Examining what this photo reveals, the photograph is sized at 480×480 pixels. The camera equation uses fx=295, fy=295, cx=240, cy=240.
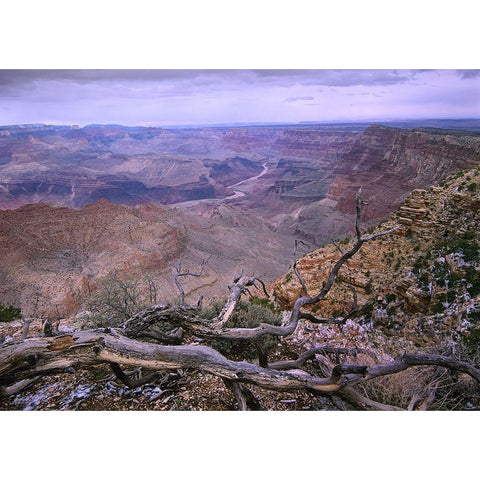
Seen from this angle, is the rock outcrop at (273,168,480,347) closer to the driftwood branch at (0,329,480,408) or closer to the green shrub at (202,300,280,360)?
the driftwood branch at (0,329,480,408)

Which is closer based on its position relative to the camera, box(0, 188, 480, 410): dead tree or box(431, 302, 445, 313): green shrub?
box(0, 188, 480, 410): dead tree

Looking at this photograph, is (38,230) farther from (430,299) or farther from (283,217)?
(283,217)

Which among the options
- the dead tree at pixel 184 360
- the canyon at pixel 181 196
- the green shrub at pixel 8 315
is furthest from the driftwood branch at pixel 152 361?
the green shrub at pixel 8 315

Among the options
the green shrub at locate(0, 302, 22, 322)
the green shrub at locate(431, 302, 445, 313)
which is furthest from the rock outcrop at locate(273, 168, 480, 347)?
the green shrub at locate(0, 302, 22, 322)

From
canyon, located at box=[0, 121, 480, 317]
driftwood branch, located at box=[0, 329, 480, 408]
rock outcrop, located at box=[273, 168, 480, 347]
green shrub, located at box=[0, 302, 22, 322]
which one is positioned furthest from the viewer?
canyon, located at box=[0, 121, 480, 317]

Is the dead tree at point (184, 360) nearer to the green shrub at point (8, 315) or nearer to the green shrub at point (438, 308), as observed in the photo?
the green shrub at point (438, 308)

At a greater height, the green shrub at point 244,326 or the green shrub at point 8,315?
the green shrub at point 244,326

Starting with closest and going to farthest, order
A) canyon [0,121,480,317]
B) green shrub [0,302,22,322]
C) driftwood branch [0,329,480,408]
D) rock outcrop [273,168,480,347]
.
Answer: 1. driftwood branch [0,329,480,408]
2. rock outcrop [273,168,480,347]
3. green shrub [0,302,22,322]
4. canyon [0,121,480,317]

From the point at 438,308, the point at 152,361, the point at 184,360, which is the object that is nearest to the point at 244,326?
the point at 184,360

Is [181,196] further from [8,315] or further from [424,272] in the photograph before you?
[424,272]
